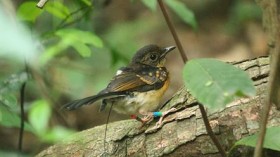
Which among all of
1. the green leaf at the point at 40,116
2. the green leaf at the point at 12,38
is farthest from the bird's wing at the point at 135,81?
the green leaf at the point at 12,38

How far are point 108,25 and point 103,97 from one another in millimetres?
4546

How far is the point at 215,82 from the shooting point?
1980 mm

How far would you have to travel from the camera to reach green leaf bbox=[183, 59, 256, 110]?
6.24 feet

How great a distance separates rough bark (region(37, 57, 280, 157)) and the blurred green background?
1.45ft

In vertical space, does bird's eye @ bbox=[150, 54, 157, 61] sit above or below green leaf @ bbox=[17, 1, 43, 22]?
above

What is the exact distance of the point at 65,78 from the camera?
21.8 ft

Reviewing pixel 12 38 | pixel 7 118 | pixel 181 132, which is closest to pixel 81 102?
pixel 7 118

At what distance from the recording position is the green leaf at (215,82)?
6.24 feet

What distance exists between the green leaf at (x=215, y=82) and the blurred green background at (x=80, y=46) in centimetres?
120

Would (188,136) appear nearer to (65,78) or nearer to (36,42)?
(36,42)

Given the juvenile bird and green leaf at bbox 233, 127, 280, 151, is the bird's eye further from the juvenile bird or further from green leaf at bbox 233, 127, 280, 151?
green leaf at bbox 233, 127, 280, 151

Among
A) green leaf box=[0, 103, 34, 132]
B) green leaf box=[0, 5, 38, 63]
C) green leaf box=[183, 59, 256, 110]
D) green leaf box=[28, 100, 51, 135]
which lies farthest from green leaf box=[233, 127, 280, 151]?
green leaf box=[28, 100, 51, 135]

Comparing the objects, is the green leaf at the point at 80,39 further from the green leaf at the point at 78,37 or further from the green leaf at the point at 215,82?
the green leaf at the point at 215,82

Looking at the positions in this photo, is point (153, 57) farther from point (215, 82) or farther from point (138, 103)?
point (215, 82)
